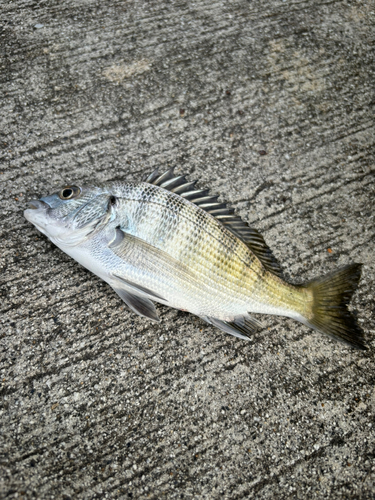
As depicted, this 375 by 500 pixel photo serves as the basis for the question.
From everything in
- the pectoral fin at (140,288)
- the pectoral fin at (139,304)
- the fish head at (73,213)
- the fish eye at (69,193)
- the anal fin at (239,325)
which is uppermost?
the fish eye at (69,193)

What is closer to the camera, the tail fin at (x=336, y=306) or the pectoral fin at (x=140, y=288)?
the pectoral fin at (x=140, y=288)

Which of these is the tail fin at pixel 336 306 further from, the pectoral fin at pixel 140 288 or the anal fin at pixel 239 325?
the pectoral fin at pixel 140 288

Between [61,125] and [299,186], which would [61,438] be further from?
[299,186]

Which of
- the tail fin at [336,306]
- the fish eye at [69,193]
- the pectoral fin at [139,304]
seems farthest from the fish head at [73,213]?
the tail fin at [336,306]

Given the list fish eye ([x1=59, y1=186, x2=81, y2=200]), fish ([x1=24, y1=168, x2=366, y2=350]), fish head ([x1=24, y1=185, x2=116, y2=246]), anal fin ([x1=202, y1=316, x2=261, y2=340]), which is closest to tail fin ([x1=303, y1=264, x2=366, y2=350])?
fish ([x1=24, y1=168, x2=366, y2=350])

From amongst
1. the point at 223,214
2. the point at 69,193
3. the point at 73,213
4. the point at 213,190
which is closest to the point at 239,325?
the point at 223,214

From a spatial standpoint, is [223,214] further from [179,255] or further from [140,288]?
[140,288]

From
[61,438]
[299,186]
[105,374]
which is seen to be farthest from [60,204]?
[299,186]

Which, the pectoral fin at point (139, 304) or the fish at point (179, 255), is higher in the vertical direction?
the fish at point (179, 255)
